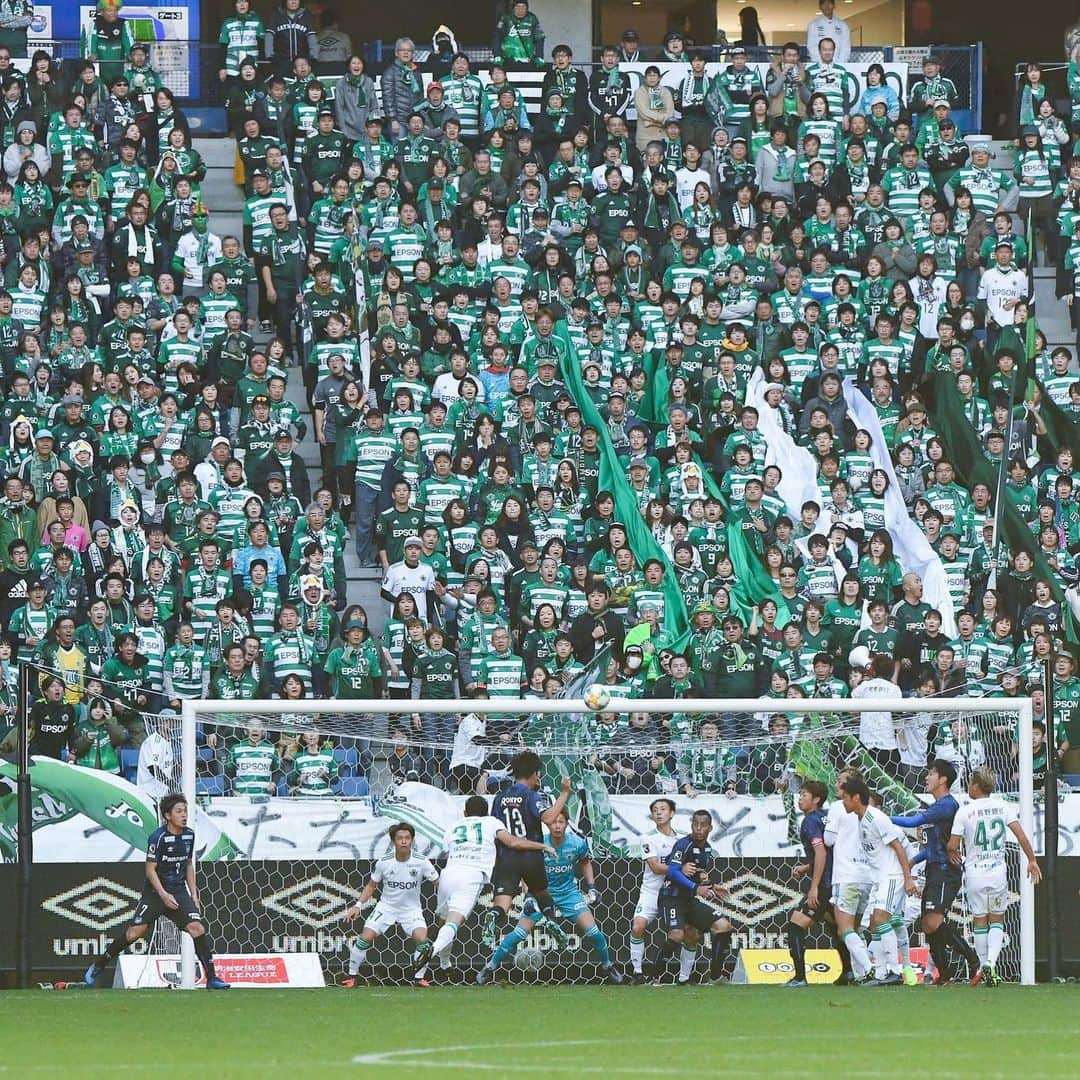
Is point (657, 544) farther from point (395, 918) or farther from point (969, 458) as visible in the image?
point (395, 918)

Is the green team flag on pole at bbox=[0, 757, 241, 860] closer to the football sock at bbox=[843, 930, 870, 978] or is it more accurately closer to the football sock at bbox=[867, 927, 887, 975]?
the football sock at bbox=[843, 930, 870, 978]

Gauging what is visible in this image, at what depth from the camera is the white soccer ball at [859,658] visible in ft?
66.7

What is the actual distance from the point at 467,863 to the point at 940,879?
3388 millimetres

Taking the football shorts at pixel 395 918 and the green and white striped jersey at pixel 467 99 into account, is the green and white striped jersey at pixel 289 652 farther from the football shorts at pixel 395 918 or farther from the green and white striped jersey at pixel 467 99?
the green and white striped jersey at pixel 467 99

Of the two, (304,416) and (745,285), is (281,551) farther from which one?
(745,285)

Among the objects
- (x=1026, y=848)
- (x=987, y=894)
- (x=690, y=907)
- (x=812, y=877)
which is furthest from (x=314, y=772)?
(x=1026, y=848)

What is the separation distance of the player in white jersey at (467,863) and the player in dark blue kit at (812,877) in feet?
5.99

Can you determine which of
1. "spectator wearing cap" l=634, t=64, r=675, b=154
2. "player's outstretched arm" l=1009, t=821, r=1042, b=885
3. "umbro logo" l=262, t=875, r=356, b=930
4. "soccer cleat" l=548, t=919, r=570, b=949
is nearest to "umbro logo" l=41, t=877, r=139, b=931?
"umbro logo" l=262, t=875, r=356, b=930

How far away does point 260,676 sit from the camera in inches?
788

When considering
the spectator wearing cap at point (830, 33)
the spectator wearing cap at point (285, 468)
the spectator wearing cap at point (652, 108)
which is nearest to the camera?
the spectator wearing cap at point (285, 468)

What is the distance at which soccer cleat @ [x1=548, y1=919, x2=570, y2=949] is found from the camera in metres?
17.3

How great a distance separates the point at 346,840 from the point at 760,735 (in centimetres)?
333

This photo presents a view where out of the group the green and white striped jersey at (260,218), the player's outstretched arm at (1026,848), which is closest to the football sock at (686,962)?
the player's outstretched arm at (1026,848)

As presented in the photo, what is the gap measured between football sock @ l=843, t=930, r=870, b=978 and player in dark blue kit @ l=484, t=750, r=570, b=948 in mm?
2141
